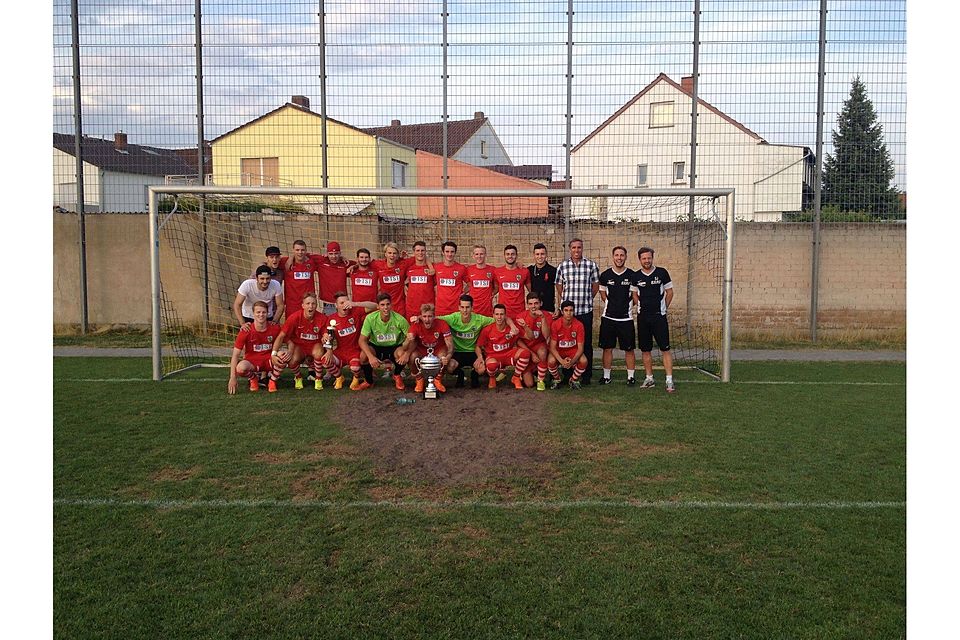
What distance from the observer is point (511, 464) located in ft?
16.6

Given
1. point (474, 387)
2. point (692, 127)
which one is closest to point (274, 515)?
point (474, 387)

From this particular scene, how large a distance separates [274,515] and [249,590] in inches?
36.1

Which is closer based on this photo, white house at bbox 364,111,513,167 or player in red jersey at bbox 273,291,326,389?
player in red jersey at bbox 273,291,326,389

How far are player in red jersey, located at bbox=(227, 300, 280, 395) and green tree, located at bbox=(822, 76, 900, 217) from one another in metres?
9.79

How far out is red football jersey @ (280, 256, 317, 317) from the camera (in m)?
8.57

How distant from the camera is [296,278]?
8.59 m

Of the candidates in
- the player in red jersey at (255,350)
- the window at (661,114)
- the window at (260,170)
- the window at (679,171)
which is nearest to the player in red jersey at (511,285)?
the player in red jersey at (255,350)

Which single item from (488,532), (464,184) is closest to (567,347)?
(488,532)

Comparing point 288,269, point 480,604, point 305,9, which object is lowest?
point 480,604

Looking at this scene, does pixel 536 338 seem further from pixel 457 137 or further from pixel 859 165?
pixel 859 165

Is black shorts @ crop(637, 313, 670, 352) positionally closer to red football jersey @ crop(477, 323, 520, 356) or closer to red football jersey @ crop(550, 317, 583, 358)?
red football jersey @ crop(550, 317, 583, 358)

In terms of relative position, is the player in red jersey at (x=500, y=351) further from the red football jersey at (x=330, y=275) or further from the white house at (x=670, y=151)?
the white house at (x=670, y=151)

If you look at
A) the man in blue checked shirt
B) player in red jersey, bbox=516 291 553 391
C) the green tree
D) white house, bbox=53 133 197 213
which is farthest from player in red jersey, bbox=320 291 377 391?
the green tree

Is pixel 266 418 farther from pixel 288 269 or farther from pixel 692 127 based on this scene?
pixel 692 127
